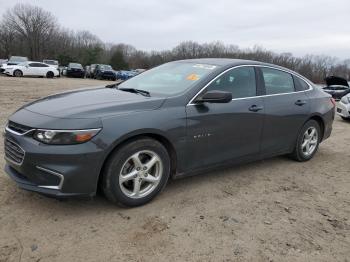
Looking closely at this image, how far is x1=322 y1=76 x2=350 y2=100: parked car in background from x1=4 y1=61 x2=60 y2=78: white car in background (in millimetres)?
22182

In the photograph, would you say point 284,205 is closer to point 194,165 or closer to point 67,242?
point 194,165

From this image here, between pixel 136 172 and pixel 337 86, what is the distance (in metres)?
22.9

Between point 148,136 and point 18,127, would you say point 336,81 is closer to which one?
point 148,136

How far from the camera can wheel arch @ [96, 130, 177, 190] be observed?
3396mm

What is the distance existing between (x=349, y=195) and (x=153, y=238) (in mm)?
2674

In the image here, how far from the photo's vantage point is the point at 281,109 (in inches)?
197

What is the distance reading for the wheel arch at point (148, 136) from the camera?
11.1 ft

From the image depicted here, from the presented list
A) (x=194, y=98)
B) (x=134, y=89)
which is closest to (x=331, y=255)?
(x=194, y=98)

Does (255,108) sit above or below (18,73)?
above

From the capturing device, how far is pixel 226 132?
428cm

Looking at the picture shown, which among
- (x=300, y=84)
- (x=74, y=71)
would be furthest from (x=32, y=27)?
(x=300, y=84)

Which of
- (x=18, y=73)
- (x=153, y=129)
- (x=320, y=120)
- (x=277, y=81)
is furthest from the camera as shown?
(x=18, y=73)

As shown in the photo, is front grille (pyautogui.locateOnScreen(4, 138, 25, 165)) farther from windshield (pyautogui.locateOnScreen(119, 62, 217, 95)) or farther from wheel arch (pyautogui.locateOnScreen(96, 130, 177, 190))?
windshield (pyautogui.locateOnScreen(119, 62, 217, 95))

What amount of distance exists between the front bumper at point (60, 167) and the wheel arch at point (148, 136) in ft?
0.35
